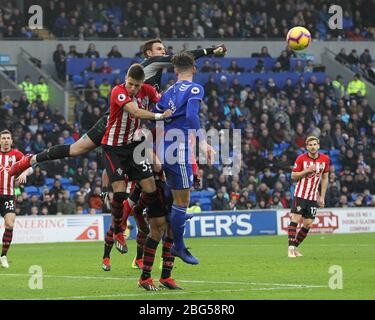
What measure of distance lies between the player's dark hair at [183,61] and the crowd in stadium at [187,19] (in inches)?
1012

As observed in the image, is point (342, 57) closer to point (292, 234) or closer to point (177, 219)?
point (292, 234)

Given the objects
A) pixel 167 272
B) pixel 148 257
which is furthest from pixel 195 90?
pixel 167 272

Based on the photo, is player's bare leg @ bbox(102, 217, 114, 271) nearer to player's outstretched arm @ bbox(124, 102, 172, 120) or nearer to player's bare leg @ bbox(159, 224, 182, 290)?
player's bare leg @ bbox(159, 224, 182, 290)

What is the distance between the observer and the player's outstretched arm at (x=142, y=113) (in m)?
13.1

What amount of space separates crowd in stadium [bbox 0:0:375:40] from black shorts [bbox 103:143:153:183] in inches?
978

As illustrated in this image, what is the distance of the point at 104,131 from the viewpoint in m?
14.5

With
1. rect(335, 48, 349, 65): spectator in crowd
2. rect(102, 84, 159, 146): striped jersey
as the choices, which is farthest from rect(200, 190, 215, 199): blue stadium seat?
rect(102, 84, 159, 146): striped jersey

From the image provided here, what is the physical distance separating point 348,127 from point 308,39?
61.0 feet

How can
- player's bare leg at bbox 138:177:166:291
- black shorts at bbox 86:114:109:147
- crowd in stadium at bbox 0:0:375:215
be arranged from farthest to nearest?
crowd in stadium at bbox 0:0:375:215 → black shorts at bbox 86:114:109:147 → player's bare leg at bbox 138:177:166:291

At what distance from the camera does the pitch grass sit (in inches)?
490

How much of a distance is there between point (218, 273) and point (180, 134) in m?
3.17

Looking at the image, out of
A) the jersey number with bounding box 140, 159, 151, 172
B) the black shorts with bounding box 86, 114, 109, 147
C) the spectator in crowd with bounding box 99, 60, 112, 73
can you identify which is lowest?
the jersey number with bounding box 140, 159, 151, 172

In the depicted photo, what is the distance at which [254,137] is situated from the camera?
36031 millimetres
